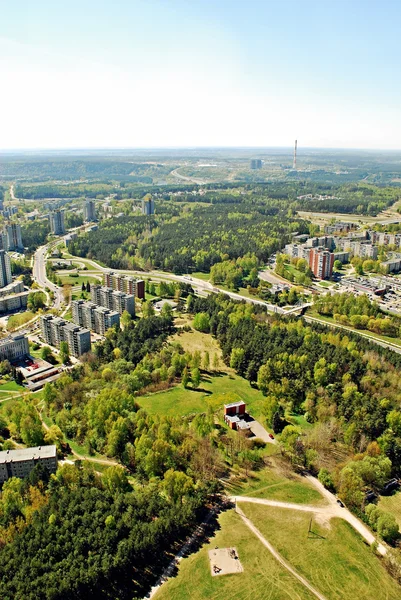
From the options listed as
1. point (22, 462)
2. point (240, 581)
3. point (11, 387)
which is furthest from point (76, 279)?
point (240, 581)

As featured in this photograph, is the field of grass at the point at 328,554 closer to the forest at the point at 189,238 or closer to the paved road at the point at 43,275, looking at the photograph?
the paved road at the point at 43,275

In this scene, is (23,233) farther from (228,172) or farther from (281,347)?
(228,172)

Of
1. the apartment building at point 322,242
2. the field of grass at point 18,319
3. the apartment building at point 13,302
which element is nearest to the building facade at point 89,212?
the apartment building at point 322,242

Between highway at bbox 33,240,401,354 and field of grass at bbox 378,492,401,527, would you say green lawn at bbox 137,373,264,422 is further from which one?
highway at bbox 33,240,401,354

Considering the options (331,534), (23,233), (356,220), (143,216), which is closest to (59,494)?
(331,534)

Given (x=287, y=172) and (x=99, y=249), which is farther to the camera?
(x=287, y=172)

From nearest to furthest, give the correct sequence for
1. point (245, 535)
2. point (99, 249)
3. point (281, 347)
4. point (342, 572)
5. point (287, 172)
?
point (342, 572), point (245, 535), point (281, 347), point (99, 249), point (287, 172)
